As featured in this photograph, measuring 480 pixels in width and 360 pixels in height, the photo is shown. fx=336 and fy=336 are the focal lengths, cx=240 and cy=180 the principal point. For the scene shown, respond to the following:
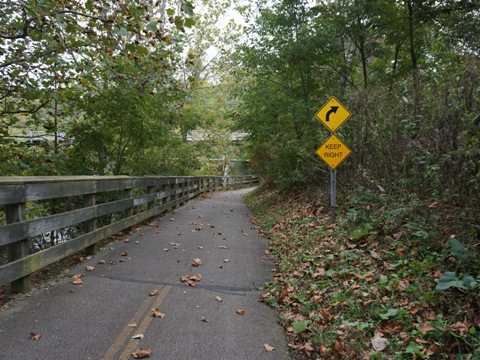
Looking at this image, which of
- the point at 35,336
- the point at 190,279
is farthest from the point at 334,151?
the point at 35,336

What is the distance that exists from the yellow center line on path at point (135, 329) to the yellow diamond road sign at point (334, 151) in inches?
178

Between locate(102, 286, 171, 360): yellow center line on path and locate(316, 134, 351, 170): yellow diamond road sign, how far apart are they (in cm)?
453

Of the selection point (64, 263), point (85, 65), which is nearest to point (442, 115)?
point (85, 65)

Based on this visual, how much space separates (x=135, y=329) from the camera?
3340mm

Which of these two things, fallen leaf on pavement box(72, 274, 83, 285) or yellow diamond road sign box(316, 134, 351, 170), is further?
yellow diamond road sign box(316, 134, 351, 170)

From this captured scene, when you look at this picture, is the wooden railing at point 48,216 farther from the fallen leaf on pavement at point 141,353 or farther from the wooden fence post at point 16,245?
the fallen leaf on pavement at point 141,353

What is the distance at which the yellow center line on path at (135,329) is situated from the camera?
291 cm

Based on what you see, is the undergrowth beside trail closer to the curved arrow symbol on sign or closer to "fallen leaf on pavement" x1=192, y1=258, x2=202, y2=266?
"fallen leaf on pavement" x1=192, y1=258, x2=202, y2=266

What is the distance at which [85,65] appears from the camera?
5461mm

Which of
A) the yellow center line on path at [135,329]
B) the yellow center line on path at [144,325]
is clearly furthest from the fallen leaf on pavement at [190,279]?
the yellow center line on path at [135,329]

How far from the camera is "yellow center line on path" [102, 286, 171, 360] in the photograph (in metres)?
2.91

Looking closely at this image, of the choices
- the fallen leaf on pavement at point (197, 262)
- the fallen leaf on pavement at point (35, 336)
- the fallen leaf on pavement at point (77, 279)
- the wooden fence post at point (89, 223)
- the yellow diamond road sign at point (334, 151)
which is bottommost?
the fallen leaf on pavement at point (197, 262)

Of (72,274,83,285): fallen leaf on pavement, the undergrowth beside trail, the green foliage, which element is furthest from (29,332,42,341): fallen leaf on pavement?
the green foliage

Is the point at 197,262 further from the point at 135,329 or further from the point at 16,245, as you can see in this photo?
the point at 16,245
